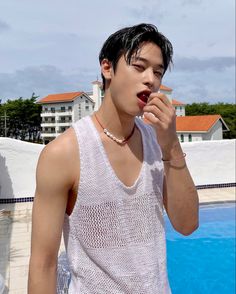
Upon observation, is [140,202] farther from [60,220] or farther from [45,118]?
[45,118]

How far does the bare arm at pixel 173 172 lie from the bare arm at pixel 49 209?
12.7 inches

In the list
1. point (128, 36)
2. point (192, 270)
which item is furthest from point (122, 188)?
point (192, 270)

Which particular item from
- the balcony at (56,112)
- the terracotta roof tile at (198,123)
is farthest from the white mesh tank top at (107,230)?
the balcony at (56,112)

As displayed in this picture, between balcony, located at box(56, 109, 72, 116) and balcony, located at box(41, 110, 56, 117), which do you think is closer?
balcony, located at box(56, 109, 72, 116)

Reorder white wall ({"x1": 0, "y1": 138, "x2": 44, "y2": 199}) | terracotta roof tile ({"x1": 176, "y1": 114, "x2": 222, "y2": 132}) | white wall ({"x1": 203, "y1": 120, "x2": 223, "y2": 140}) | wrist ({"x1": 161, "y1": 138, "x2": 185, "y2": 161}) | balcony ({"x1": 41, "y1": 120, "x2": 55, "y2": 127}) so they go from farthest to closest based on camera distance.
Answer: balcony ({"x1": 41, "y1": 120, "x2": 55, "y2": 127}), white wall ({"x1": 203, "y1": 120, "x2": 223, "y2": 140}), terracotta roof tile ({"x1": 176, "y1": 114, "x2": 222, "y2": 132}), white wall ({"x1": 0, "y1": 138, "x2": 44, "y2": 199}), wrist ({"x1": 161, "y1": 138, "x2": 185, "y2": 161})

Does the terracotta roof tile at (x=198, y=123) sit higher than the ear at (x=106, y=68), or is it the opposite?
the terracotta roof tile at (x=198, y=123)

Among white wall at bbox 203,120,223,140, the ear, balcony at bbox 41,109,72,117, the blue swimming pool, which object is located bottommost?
the blue swimming pool

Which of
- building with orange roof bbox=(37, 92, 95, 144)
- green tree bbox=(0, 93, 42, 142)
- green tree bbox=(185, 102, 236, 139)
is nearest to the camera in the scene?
green tree bbox=(0, 93, 42, 142)

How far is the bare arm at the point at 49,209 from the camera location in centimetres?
109

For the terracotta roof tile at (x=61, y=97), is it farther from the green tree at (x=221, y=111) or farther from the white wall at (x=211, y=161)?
the white wall at (x=211, y=161)

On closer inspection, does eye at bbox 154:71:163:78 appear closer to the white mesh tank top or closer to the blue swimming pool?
the white mesh tank top

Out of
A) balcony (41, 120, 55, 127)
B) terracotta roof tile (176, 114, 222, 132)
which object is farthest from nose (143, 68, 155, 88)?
balcony (41, 120, 55, 127)

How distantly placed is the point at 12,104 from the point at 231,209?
53.2 m

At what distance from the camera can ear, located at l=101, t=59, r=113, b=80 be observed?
1.22 meters
